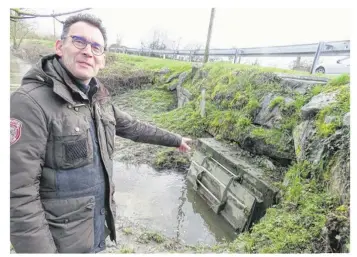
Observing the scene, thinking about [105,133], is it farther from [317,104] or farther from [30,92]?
[317,104]

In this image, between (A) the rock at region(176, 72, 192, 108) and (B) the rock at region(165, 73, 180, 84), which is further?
(B) the rock at region(165, 73, 180, 84)

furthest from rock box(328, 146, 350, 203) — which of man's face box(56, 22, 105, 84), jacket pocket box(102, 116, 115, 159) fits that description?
man's face box(56, 22, 105, 84)

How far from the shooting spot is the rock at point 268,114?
5297mm

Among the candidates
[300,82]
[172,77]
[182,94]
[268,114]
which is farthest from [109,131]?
[172,77]

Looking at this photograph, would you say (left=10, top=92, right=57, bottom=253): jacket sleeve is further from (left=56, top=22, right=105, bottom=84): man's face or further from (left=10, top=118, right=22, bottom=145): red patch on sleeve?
(left=56, top=22, right=105, bottom=84): man's face

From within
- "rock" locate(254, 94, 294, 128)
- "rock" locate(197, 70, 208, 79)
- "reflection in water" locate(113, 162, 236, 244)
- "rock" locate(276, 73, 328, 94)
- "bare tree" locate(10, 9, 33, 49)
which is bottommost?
"reflection in water" locate(113, 162, 236, 244)

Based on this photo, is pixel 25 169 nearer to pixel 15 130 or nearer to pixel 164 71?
pixel 15 130

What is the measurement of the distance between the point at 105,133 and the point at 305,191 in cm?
303

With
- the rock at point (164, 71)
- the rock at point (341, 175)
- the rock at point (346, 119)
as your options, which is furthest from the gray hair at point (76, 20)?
the rock at point (164, 71)

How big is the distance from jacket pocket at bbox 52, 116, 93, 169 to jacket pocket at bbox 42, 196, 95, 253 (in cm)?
26

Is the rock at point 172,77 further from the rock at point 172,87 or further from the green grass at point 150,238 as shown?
the green grass at point 150,238

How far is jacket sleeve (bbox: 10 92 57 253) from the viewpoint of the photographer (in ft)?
4.99

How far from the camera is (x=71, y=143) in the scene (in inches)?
67.8

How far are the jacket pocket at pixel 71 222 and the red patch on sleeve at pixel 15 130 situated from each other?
0.46m
